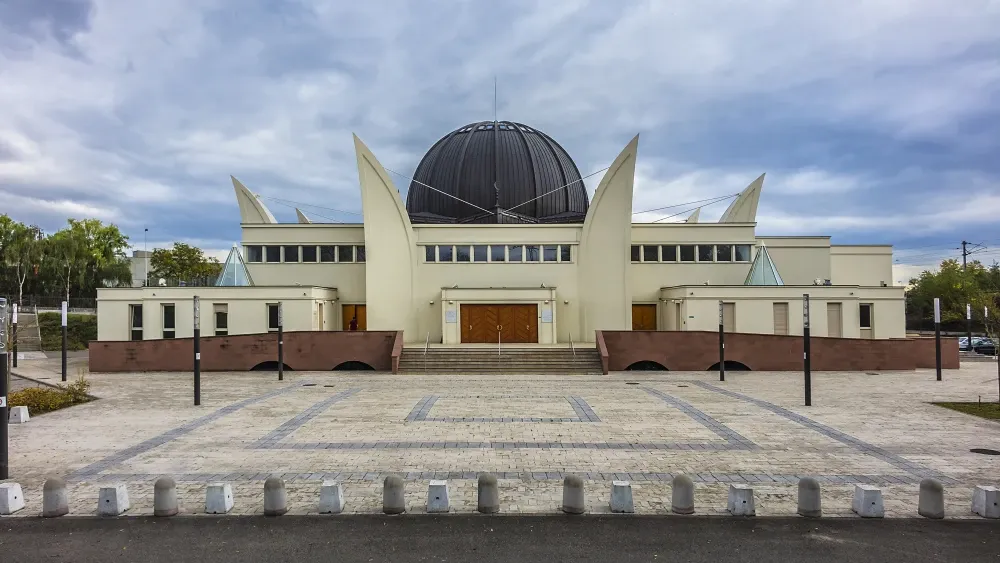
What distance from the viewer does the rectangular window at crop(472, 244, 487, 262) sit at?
33125 mm

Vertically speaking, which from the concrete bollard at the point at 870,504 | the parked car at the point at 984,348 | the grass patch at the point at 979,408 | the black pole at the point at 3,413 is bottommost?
the parked car at the point at 984,348

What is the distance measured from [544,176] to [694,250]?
1073 centimetres

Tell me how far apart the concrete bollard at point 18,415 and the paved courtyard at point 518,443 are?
0.32 metres

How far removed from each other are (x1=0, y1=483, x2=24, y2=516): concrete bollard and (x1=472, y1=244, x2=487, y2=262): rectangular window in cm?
2566

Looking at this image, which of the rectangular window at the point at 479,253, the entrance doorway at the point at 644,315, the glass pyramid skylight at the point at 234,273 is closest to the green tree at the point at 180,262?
the glass pyramid skylight at the point at 234,273

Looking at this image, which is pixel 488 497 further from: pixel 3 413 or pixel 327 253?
pixel 327 253

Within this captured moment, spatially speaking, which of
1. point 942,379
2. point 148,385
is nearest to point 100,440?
point 148,385

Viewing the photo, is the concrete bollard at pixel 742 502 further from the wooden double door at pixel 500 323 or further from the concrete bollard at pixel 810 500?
the wooden double door at pixel 500 323

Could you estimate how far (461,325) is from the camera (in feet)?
102

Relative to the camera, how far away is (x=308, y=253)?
3584cm

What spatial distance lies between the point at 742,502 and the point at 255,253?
3323 centimetres

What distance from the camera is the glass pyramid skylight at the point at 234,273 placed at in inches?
1308

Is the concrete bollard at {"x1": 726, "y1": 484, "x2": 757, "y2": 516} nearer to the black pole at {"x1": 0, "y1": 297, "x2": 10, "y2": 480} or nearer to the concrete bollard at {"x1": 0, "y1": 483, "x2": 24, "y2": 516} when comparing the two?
the concrete bollard at {"x1": 0, "y1": 483, "x2": 24, "y2": 516}

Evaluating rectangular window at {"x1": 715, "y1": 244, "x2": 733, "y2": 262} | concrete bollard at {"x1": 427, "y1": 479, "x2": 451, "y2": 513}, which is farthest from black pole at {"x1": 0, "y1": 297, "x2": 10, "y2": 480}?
rectangular window at {"x1": 715, "y1": 244, "x2": 733, "y2": 262}
